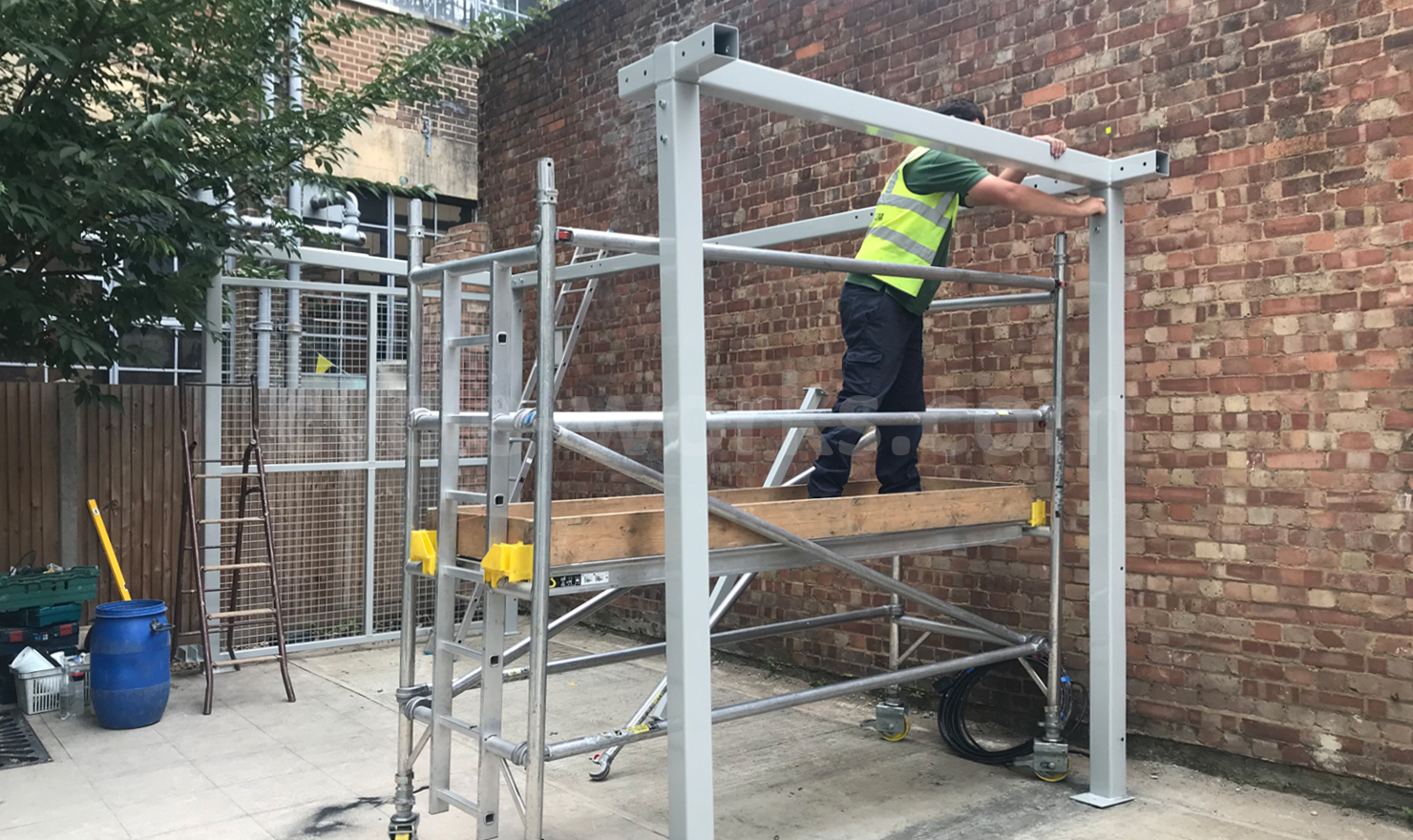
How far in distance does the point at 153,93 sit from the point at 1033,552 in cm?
598

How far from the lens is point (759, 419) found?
392cm

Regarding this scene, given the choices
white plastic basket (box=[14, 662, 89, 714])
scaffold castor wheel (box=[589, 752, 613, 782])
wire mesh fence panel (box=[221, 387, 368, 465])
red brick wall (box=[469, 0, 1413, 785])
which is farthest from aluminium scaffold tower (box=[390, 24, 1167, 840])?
wire mesh fence panel (box=[221, 387, 368, 465])

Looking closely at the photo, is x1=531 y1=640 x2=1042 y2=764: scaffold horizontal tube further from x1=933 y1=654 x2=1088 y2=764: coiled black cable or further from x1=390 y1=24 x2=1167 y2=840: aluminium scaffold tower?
x1=933 y1=654 x2=1088 y2=764: coiled black cable

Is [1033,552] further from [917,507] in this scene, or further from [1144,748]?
[917,507]

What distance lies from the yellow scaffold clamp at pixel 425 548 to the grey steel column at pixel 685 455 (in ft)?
3.53

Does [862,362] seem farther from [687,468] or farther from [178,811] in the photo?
[178,811]

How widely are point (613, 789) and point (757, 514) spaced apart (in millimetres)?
1811

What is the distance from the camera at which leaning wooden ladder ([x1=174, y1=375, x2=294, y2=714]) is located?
6730 millimetres

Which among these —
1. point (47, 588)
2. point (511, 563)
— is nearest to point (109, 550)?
point (47, 588)

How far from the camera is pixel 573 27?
29.5ft

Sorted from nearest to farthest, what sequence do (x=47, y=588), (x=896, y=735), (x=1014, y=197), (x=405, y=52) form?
1. (x=1014, y=197)
2. (x=896, y=735)
3. (x=47, y=588)
4. (x=405, y=52)

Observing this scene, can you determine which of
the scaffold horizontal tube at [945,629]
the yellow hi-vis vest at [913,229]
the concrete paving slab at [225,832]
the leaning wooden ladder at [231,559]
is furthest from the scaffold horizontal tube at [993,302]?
the leaning wooden ladder at [231,559]

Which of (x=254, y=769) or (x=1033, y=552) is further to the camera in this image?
(x=1033, y=552)

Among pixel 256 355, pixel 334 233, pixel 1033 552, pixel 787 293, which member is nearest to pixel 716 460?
pixel 787 293
